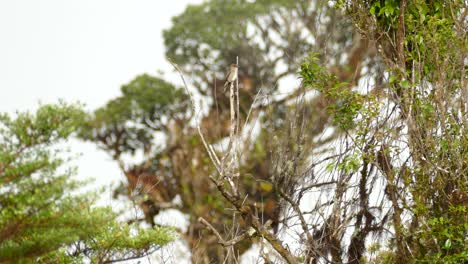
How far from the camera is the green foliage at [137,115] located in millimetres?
12531

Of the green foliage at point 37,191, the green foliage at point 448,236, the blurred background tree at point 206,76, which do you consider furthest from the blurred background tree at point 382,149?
the blurred background tree at point 206,76

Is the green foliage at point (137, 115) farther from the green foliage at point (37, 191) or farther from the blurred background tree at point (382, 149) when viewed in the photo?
the green foliage at point (37, 191)

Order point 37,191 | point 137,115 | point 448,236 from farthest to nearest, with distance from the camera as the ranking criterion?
point 137,115, point 448,236, point 37,191

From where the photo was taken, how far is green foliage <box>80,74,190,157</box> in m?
12.5

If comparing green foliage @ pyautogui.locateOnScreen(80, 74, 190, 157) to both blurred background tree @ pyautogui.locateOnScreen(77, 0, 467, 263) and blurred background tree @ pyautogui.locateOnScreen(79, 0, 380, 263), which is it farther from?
blurred background tree @ pyautogui.locateOnScreen(77, 0, 467, 263)

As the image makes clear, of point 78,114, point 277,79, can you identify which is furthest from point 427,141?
point 277,79

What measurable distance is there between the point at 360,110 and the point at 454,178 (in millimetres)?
988

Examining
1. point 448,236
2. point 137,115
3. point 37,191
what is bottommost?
point 448,236

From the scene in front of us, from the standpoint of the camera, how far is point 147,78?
1270 cm

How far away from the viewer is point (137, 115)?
12.6 meters

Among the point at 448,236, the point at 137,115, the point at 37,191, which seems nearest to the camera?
the point at 37,191

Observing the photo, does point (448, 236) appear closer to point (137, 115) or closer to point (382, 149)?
point (382, 149)

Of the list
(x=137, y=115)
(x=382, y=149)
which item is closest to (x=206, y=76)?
(x=137, y=115)

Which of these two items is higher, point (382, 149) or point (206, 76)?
point (206, 76)
